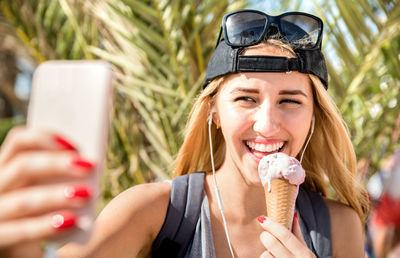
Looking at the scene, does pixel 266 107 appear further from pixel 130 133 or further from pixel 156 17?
pixel 130 133

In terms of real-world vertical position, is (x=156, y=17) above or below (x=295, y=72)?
above

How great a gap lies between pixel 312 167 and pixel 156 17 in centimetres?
135

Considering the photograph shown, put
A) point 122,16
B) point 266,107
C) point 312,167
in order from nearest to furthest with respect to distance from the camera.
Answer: point 266,107, point 312,167, point 122,16

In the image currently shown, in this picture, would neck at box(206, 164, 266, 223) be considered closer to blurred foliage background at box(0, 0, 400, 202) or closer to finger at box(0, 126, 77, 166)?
blurred foliage background at box(0, 0, 400, 202)

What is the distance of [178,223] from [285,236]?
0.55m

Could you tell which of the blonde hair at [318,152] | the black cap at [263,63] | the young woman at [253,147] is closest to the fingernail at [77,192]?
the young woman at [253,147]

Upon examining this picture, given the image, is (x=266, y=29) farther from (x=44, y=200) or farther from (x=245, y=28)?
(x=44, y=200)

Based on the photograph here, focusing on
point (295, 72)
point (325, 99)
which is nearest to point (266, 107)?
point (295, 72)

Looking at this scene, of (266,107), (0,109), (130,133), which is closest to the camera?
(266,107)

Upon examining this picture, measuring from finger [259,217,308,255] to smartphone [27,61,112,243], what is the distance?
0.89m

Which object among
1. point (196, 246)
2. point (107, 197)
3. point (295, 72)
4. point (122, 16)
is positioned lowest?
point (196, 246)

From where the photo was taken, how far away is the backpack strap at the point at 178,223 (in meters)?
2.05

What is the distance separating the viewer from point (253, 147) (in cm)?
204

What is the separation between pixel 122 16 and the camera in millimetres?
2924
